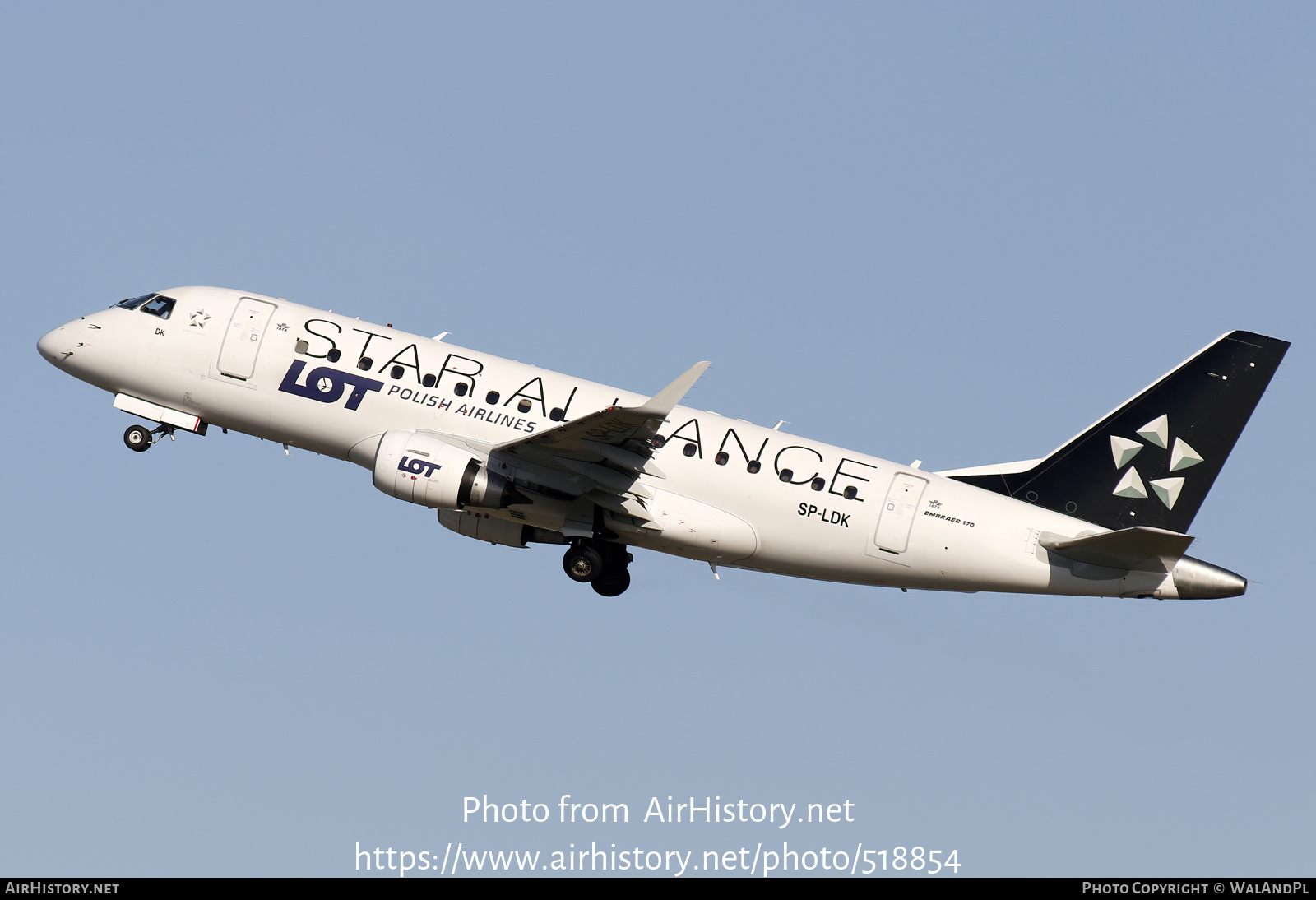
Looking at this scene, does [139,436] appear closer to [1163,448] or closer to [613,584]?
[613,584]

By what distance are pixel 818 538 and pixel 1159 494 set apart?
8.61m

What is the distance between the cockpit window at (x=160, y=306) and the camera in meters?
37.5

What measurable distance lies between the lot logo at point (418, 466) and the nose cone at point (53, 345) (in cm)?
1166

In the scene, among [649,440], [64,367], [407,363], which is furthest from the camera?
[64,367]

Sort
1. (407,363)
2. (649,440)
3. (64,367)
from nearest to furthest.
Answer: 1. (649,440)
2. (407,363)
3. (64,367)

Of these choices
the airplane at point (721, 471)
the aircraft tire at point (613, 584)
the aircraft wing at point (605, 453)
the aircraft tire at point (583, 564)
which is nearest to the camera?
the aircraft wing at point (605, 453)

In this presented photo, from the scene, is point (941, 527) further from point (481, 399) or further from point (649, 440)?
point (481, 399)

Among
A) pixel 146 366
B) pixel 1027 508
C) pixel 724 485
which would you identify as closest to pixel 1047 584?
pixel 1027 508

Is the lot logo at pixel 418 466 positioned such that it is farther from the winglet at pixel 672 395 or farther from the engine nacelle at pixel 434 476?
the winglet at pixel 672 395

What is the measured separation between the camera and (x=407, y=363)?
1405 inches

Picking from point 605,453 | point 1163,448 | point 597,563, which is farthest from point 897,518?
point 597,563

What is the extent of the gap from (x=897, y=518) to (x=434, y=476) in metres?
11.2

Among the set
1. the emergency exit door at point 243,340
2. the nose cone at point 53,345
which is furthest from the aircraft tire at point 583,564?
the nose cone at point 53,345

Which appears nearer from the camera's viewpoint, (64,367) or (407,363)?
(407,363)
